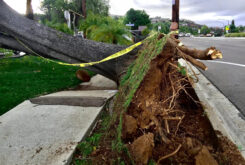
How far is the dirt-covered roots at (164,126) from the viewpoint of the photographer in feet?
5.77

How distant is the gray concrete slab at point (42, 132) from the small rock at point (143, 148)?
92 centimetres

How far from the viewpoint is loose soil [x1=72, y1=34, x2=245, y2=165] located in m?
1.76

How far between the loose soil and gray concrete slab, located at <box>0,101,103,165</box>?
617 mm

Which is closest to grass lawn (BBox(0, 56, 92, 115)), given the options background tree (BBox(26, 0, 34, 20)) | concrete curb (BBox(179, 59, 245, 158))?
background tree (BBox(26, 0, 34, 20))

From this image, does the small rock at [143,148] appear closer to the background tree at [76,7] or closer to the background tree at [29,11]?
the background tree at [29,11]

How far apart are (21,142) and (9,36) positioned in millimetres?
2921

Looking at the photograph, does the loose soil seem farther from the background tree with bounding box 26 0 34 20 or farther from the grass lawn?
the background tree with bounding box 26 0 34 20

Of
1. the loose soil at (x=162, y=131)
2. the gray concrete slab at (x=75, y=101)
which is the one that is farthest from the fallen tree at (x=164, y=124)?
the gray concrete slab at (x=75, y=101)

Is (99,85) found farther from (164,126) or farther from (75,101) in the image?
(164,126)

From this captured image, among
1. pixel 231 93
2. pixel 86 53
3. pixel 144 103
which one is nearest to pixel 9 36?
pixel 86 53

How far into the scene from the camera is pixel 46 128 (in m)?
3.15

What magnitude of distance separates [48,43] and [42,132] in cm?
226

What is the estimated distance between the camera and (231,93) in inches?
188

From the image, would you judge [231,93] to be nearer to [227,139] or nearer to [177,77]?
[227,139]
